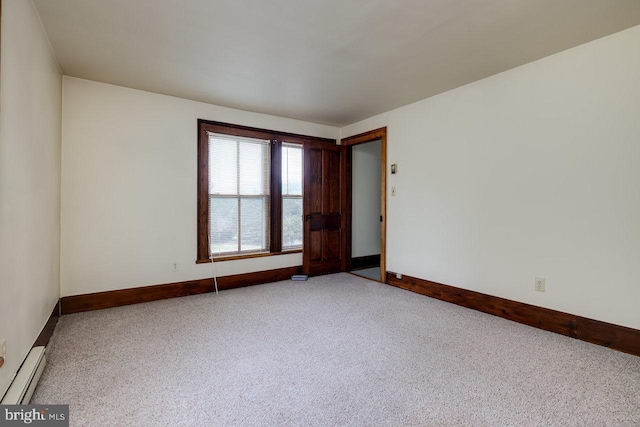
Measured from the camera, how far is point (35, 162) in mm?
2297

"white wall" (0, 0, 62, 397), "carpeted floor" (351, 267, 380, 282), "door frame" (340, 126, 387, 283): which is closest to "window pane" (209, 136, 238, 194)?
"white wall" (0, 0, 62, 397)

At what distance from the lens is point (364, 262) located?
5902mm

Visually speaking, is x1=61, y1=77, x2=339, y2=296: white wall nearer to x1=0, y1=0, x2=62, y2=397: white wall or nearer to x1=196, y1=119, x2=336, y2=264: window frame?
x1=196, y1=119, x2=336, y2=264: window frame

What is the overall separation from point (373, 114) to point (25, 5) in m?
3.94

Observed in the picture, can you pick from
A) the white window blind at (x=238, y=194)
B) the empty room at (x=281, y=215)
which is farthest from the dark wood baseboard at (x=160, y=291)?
the white window blind at (x=238, y=194)

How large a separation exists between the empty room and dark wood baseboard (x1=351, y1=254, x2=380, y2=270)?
2.87 feet

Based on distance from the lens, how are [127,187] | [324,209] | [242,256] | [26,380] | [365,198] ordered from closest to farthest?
[26,380] < [127,187] < [242,256] < [324,209] < [365,198]

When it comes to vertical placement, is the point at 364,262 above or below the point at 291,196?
below

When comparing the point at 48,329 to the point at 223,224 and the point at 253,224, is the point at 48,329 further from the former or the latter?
the point at 253,224

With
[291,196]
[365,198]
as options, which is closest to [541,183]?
[365,198]

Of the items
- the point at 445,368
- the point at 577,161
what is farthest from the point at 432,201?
the point at 445,368

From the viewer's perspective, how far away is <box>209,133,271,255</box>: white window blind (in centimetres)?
432

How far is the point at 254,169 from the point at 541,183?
144 inches

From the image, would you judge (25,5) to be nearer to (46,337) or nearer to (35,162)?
(35,162)
